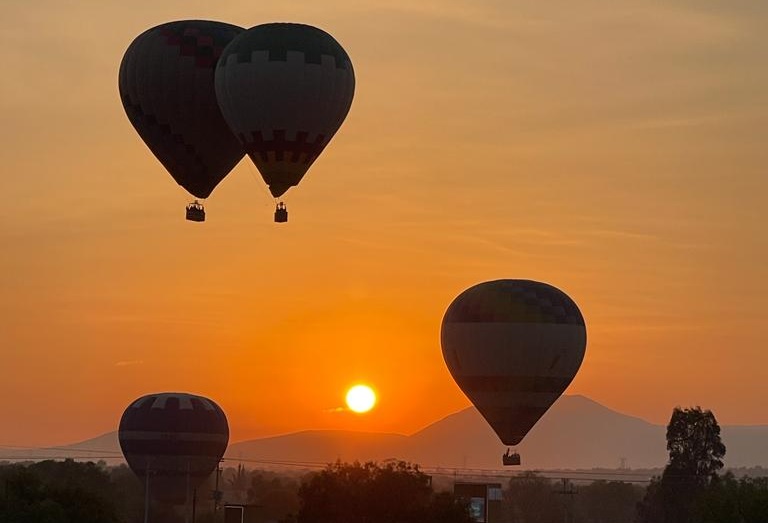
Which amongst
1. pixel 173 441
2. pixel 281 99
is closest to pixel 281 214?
pixel 281 99

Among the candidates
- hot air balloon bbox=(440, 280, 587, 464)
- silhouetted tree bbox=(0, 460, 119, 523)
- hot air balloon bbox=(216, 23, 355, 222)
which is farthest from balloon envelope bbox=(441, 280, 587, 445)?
silhouetted tree bbox=(0, 460, 119, 523)

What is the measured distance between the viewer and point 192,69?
98562mm

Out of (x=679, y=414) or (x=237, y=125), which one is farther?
(x=679, y=414)

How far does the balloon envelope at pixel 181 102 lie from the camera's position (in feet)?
323

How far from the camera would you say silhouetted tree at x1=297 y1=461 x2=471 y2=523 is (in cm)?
11625

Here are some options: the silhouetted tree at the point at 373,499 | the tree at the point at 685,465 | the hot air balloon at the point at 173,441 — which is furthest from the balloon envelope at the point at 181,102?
the tree at the point at 685,465

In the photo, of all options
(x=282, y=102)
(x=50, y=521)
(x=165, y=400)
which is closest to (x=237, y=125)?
(x=282, y=102)

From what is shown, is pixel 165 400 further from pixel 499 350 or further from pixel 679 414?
pixel 679 414

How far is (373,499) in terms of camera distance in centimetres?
11962

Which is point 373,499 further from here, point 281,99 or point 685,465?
point 685,465

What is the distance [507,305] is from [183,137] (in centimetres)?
2759

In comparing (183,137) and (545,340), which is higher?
(183,137)

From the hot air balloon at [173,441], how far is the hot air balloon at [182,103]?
52.2 meters

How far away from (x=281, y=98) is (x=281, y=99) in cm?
5
